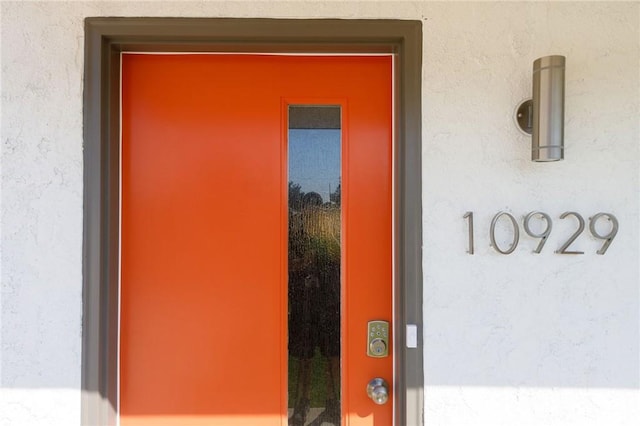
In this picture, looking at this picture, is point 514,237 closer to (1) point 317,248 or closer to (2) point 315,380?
(1) point 317,248

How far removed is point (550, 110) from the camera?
1552 millimetres

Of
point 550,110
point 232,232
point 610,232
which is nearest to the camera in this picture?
point 550,110

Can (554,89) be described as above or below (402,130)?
above

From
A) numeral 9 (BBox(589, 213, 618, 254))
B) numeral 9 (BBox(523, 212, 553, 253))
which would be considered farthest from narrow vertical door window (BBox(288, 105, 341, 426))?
numeral 9 (BBox(589, 213, 618, 254))

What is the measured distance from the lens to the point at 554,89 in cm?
156

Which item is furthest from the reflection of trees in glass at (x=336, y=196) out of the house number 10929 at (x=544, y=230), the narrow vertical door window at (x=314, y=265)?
the house number 10929 at (x=544, y=230)

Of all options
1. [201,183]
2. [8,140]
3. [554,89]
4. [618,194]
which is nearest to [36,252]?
[8,140]

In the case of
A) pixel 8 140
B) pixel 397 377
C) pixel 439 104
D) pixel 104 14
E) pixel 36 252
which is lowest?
pixel 397 377

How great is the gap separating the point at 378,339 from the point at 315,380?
327 millimetres

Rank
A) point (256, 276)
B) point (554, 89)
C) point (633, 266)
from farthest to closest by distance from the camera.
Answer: point (256, 276)
point (633, 266)
point (554, 89)

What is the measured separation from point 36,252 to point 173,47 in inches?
38.9

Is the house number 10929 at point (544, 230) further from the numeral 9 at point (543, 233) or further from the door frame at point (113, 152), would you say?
the door frame at point (113, 152)

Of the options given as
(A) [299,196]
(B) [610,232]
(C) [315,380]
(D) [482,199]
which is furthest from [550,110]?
(C) [315,380]

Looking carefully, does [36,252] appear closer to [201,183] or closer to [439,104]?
[201,183]
